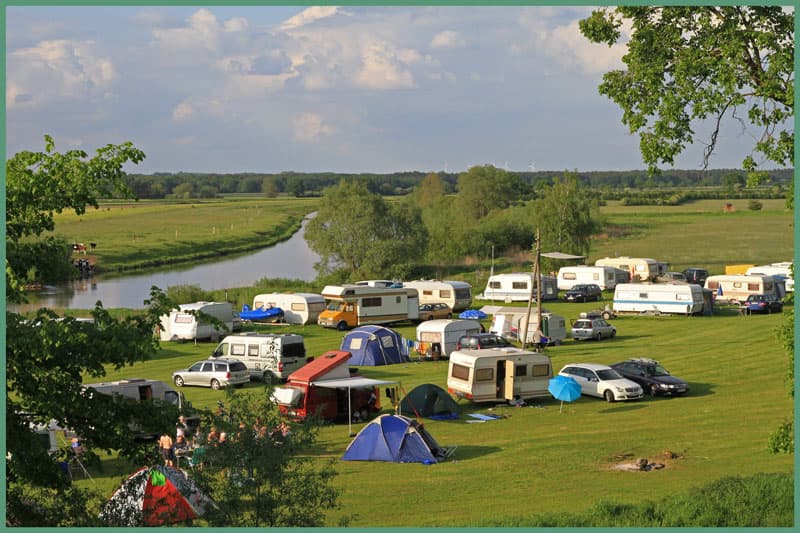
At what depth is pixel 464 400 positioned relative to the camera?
2609cm

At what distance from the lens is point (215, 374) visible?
28.6 m

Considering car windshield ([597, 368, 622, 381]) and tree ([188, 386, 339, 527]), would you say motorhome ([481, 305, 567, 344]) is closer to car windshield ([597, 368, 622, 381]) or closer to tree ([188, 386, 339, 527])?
car windshield ([597, 368, 622, 381])

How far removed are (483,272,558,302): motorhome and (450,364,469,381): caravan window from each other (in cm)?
2352

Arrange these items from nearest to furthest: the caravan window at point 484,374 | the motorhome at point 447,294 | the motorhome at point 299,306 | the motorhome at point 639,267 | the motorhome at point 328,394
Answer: the motorhome at point 328,394 < the caravan window at point 484,374 < the motorhome at point 299,306 < the motorhome at point 447,294 < the motorhome at point 639,267

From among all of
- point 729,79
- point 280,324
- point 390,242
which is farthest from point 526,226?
point 729,79

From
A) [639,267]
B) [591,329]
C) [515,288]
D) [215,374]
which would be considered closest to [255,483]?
[215,374]

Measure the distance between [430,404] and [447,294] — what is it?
2260 centimetres

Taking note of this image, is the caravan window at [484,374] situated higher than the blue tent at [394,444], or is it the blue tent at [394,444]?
the caravan window at [484,374]

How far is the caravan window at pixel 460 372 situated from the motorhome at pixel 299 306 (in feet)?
52.7

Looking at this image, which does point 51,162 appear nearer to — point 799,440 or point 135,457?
point 135,457

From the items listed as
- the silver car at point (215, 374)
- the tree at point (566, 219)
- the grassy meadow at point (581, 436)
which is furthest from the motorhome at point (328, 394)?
the tree at point (566, 219)

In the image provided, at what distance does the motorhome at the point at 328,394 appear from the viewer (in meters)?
23.7

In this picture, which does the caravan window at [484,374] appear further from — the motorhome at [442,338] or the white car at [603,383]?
the motorhome at [442,338]

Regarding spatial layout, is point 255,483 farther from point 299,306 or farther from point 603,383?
point 299,306
